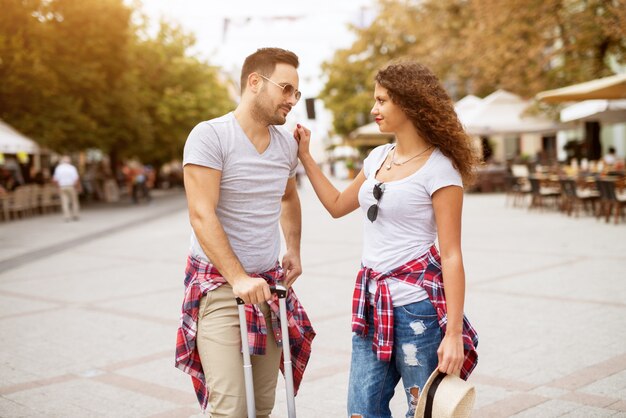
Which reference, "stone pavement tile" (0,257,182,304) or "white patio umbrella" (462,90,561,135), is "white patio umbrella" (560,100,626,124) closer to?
"white patio umbrella" (462,90,561,135)

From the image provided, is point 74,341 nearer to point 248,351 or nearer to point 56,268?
point 248,351

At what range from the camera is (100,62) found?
1057 inches

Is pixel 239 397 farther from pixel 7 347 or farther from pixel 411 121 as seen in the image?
pixel 7 347

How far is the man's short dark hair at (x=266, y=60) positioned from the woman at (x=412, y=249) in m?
0.39

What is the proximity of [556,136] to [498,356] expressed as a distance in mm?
39716


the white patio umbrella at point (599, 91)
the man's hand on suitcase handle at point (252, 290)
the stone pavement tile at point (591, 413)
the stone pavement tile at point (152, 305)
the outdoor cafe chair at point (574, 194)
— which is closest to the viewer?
the man's hand on suitcase handle at point (252, 290)

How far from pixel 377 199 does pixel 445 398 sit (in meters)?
0.72

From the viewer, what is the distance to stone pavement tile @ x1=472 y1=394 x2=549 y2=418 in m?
4.19

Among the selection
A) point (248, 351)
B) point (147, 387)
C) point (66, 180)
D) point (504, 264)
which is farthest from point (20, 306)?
point (66, 180)

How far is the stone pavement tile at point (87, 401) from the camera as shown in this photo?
14.9 ft

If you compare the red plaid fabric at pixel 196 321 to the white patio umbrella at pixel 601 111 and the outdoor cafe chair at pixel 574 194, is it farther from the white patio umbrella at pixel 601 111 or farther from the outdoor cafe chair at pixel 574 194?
the white patio umbrella at pixel 601 111

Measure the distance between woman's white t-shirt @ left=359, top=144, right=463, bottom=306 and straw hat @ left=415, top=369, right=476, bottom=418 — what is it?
302mm

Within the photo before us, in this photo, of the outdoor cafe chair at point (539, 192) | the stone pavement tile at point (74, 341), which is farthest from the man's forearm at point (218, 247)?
the outdoor cafe chair at point (539, 192)

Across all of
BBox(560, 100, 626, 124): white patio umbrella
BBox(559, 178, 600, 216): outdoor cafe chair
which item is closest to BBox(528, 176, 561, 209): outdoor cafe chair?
BBox(559, 178, 600, 216): outdoor cafe chair
